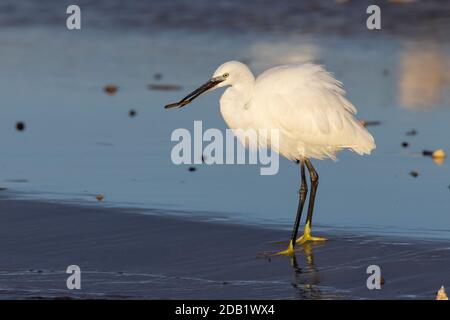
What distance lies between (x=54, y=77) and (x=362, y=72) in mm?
4076

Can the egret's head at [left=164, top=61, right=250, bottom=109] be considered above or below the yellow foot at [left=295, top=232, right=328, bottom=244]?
above

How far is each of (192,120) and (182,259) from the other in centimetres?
454

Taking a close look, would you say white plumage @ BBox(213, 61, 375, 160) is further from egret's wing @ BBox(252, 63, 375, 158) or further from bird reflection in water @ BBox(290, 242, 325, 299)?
bird reflection in water @ BBox(290, 242, 325, 299)

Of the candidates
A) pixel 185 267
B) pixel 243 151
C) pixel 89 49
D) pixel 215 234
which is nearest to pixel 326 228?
pixel 215 234

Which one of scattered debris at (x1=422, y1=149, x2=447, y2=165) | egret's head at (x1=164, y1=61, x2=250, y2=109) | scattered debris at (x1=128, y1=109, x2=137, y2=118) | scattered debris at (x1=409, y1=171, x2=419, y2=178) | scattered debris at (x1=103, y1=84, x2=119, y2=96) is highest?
scattered debris at (x1=103, y1=84, x2=119, y2=96)

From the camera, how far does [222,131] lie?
1241 centimetres

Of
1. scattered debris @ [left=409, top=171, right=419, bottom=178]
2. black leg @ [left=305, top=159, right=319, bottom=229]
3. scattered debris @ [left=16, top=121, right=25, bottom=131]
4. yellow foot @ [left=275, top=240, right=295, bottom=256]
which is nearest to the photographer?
yellow foot @ [left=275, top=240, right=295, bottom=256]

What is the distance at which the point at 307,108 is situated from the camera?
9.59 m

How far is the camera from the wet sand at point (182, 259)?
8000 mm

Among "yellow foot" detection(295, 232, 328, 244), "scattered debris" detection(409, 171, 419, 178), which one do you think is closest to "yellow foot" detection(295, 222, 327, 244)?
"yellow foot" detection(295, 232, 328, 244)

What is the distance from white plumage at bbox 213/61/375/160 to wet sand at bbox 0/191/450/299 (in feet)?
2.60

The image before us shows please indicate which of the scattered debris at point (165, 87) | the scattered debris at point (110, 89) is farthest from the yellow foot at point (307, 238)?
the scattered debris at point (110, 89)

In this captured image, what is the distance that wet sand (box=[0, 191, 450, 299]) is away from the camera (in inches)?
315

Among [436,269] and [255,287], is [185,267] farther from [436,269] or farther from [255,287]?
[436,269]
